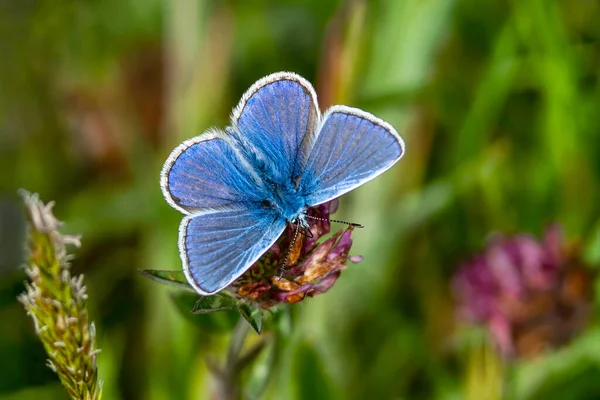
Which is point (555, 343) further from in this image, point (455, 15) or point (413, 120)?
point (455, 15)

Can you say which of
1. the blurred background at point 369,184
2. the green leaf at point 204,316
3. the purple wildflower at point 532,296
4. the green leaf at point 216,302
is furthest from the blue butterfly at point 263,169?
the purple wildflower at point 532,296

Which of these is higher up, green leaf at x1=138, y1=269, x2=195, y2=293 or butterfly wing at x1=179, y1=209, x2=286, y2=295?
butterfly wing at x1=179, y1=209, x2=286, y2=295

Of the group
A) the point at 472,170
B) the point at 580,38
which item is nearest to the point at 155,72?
the point at 472,170

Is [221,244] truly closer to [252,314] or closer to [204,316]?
[252,314]

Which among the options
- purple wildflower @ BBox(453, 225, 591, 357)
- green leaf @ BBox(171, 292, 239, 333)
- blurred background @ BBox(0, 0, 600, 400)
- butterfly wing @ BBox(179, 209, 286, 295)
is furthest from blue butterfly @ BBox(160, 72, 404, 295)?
purple wildflower @ BBox(453, 225, 591, 357)

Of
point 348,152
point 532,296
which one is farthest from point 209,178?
point 532,296

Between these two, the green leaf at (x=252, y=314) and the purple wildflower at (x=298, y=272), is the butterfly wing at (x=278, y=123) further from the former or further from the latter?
the green leaf at (x=252, y=314)

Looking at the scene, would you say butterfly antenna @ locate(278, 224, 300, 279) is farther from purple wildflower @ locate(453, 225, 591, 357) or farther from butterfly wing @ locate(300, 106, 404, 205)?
purple wildflower @ locate(453, 225, 591, 357)
